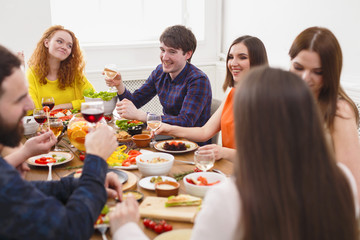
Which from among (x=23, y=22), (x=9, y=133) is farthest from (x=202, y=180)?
(x=23, y=22)

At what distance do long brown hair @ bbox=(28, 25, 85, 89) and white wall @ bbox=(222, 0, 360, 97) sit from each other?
6.87 ft

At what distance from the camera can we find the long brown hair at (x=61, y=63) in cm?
352

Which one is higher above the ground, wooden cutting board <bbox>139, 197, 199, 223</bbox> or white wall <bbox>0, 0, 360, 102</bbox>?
white wall <bbox>0, 0, 360, 102</bbox>

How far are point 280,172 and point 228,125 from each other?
5.30 feet

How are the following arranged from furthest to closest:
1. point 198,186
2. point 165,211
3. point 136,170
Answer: point 136,170, point 198,186, point 165,211

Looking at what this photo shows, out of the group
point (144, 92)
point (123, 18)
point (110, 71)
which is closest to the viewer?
point (110, 71)

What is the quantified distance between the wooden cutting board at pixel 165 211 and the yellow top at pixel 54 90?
2.07 metres

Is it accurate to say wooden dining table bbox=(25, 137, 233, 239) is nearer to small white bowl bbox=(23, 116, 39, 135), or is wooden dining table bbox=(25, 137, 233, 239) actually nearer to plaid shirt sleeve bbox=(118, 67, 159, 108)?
small white bowl bbox=(23, 116, 39, 135)

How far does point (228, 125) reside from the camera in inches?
99.0

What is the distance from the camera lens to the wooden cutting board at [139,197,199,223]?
1.41m

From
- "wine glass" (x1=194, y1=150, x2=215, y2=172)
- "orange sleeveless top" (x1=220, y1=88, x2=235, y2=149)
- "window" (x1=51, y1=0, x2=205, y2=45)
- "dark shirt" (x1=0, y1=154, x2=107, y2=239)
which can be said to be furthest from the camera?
"window" (x1=51, y1=0, x2=205, y2=45)

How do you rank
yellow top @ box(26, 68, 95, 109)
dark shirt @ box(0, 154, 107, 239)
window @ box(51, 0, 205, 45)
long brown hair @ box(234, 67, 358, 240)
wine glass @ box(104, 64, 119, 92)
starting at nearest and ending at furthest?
long brown hair @ box(234, 67, 358, 240), dark shirt @ box(0, 154, 107, 239), wine glass @ box(104, 64, 119, 92), yellow top @ box(26, 68, 95, 109), window @ box(51, 0, 205, 45)

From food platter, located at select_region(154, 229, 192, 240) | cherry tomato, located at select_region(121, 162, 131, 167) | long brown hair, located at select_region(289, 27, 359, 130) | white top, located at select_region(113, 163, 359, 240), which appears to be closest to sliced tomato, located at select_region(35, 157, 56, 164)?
cherry tomato, located at select_region(121, 162, 131, 167)

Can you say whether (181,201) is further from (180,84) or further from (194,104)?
(180,84)
